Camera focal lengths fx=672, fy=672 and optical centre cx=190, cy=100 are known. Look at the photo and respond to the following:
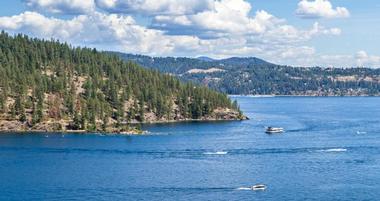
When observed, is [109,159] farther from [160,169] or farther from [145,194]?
[145,194]

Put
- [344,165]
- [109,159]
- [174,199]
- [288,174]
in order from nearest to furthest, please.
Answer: [174,199]
[288,174]
[344,165]
[109,159]

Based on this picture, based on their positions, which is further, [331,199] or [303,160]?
[303,160]

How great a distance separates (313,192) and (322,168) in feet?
107

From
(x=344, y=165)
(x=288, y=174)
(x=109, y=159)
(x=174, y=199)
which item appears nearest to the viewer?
(x=174, y=199)

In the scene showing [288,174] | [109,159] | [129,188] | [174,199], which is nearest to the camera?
[174,199]

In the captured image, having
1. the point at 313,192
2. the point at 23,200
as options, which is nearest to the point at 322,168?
the point at 313,192

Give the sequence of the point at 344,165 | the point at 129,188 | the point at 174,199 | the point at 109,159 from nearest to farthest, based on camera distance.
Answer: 1. the point at 174,199
2. the point at 129,188
3. the point at 344,165
4. the point at 109,159

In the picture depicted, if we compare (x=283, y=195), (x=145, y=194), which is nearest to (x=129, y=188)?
(x=145, y=194)

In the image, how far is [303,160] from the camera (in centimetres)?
19462

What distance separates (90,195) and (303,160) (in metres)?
73.7

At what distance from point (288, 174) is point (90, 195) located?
52969mm

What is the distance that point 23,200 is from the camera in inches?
5576

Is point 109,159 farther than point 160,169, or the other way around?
point 109,159

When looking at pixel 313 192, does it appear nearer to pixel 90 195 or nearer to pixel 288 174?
pixel 288 174
